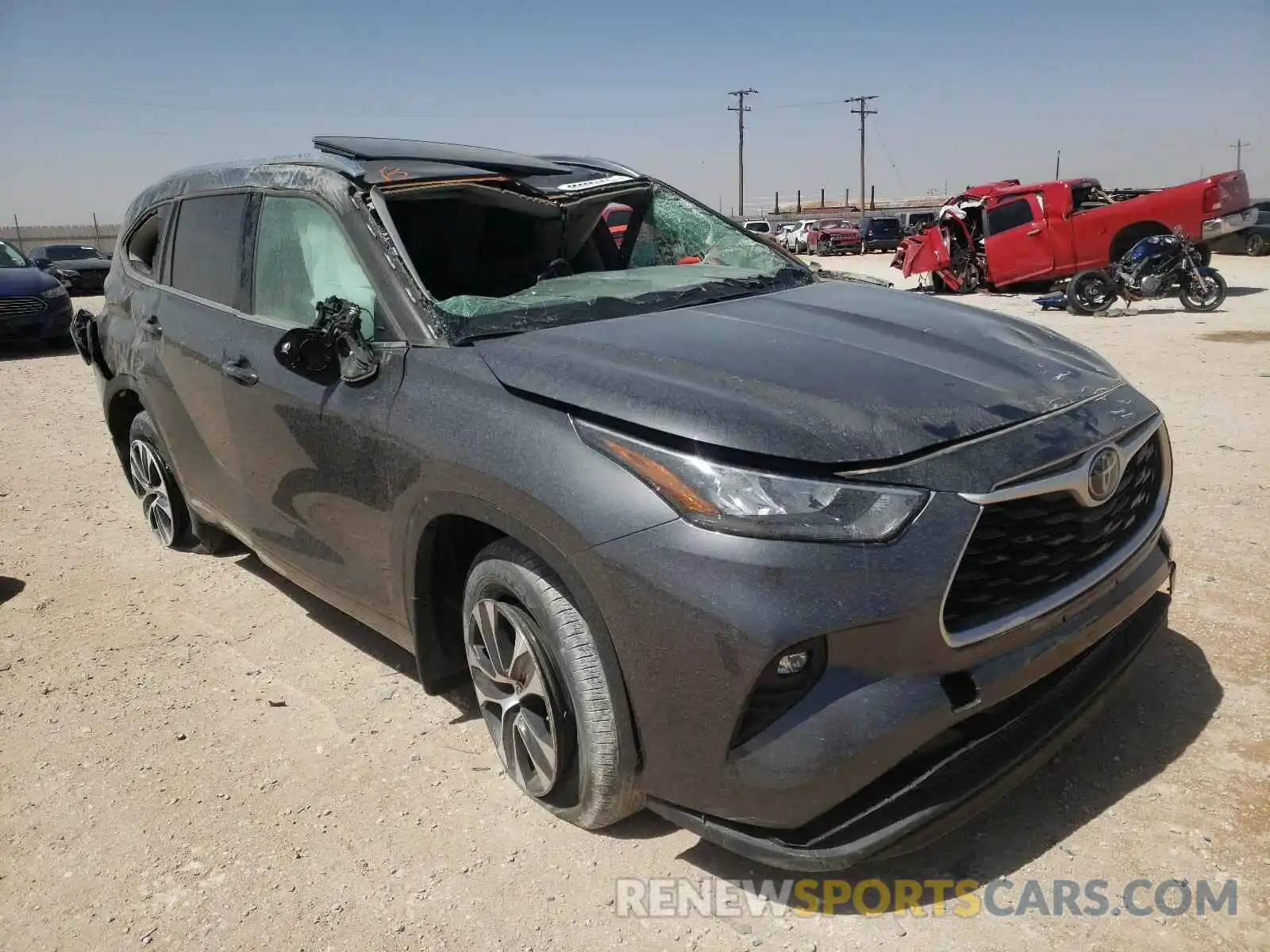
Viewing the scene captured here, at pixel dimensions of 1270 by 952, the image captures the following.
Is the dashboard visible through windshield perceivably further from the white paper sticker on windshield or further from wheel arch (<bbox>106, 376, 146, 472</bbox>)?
wheel arch (<bbox>106, 376, 146, 472</bbox>)

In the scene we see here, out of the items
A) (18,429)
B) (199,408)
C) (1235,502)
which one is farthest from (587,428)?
(18,429)

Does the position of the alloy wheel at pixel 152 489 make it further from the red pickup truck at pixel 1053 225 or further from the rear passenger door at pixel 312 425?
the red pickup truck at pixel 1053 225

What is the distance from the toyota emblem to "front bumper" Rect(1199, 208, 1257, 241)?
14760mm

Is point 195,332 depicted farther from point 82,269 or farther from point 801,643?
point 82,269

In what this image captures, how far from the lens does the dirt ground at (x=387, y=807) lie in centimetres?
228

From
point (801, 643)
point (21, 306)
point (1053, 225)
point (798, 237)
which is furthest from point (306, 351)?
point (798, 237)

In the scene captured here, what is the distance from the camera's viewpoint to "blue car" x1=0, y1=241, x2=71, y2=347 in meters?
12.6

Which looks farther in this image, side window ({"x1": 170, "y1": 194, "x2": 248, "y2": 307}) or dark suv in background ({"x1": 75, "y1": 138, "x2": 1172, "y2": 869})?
side window ({"x1": 170, "y1": 194, "x2": 248, "y2": 307})

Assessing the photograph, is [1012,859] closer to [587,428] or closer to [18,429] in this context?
[587,428]

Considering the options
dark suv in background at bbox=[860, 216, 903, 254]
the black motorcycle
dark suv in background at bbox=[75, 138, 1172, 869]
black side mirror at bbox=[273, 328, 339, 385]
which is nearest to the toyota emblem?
dark suv in background at bbox=[75, 138, 1172, 869]

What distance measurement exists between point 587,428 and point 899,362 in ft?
2.88

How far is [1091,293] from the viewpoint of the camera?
14.0 meters

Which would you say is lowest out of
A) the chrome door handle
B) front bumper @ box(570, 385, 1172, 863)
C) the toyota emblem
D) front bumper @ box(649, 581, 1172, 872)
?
front bumper @ box(649, 581, 1172, 872)

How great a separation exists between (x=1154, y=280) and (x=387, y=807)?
1420cm
